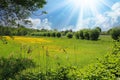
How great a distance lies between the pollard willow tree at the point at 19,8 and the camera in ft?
60.0

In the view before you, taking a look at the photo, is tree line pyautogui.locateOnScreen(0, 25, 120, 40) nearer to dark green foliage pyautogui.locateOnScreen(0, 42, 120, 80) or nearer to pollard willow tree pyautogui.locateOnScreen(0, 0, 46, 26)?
pollard willow tree pyautogui.locateOnScreen(0, 0, 46, 26)

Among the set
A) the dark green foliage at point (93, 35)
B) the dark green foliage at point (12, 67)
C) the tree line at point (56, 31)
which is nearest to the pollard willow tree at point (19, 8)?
the tree line at point (56, 31)

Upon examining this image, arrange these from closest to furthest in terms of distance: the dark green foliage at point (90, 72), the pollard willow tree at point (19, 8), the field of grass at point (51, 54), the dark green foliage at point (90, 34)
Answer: the dark green foliage at point (90, 72) → the field of grass at point (51, 54) → the pollard willow tree at point (19, 8) → the dark green foliage at point (90, 34)

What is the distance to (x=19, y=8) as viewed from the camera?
18.5 meters

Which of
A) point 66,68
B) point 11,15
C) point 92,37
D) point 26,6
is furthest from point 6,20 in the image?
point 92,37

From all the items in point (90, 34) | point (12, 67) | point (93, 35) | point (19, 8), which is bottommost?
point (12, 67)

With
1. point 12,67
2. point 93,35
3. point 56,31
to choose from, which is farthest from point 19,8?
point 93,35

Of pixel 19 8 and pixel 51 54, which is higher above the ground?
pixel 19 8

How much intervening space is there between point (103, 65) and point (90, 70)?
825 mm

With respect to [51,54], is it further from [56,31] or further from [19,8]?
[19,8]

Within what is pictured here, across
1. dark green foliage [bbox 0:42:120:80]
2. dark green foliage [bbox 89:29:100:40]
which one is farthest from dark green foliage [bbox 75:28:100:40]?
dark green foliage [bbox 0:42:120:80]

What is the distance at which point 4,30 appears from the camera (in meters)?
19.7

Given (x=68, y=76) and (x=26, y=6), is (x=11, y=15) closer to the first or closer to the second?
(x=26, y=6)

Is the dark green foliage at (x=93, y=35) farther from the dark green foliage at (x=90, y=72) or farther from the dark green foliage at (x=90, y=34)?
the dark green foliage at (x=90, y=72)
